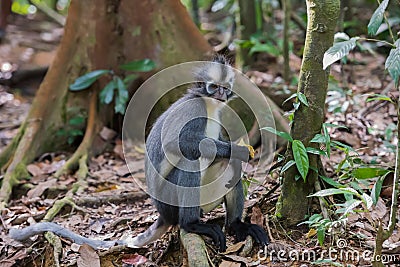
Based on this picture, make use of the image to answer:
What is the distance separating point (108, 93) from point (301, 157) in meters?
3.41

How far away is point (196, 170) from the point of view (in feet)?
13.3

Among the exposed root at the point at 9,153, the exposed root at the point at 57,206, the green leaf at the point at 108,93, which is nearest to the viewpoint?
the exposed root at the point at 57,206

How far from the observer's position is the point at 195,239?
3.77 metres

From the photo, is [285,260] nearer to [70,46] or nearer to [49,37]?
[70,46]

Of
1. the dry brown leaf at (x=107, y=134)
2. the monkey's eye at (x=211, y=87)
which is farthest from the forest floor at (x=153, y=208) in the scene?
the monkey's eye at (x=211, y=87)

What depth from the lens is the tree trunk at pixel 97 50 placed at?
21.4 feet

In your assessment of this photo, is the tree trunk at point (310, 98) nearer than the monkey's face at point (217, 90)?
Yes

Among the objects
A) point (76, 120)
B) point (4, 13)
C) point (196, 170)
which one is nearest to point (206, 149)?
point (196, 170)

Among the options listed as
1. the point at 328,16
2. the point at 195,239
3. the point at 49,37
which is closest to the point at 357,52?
the point at 328,16

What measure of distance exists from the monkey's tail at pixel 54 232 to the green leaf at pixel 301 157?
1552 mm

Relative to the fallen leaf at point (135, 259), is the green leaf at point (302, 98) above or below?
above

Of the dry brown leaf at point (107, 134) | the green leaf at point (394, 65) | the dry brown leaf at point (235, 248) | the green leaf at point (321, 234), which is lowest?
the dry brown leaf at point (235, 248)

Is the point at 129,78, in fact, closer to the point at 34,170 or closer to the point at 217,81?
the point at 34,170

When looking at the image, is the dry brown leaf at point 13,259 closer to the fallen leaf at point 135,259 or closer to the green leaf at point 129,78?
the fallen leaf at point 135,259
